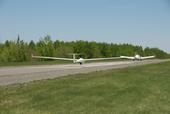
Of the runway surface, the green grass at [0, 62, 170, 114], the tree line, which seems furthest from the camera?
the tree line

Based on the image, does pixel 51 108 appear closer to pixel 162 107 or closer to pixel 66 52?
pixel 162 107

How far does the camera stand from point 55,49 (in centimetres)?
11962

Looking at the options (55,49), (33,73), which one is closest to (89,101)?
(33,73)

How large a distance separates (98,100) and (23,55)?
92.9 meters

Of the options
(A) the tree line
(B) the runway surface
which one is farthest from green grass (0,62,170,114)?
(A) the tree line

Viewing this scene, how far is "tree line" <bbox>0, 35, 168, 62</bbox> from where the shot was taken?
103 metres

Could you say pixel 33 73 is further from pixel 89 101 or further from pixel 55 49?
pixel 55 49

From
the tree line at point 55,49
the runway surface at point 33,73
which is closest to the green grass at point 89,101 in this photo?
the runway surface at point 33,73

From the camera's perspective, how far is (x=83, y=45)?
5571 inches

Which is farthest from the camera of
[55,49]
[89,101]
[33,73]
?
[55,49]

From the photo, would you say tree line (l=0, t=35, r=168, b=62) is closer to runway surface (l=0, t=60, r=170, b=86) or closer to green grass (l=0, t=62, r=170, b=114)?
runway surface (l=0, t=60, r=170, b=86)

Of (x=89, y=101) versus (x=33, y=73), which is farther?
(x=33, y=73)

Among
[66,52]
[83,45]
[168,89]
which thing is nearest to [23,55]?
[66,52]

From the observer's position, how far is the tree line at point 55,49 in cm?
10295
